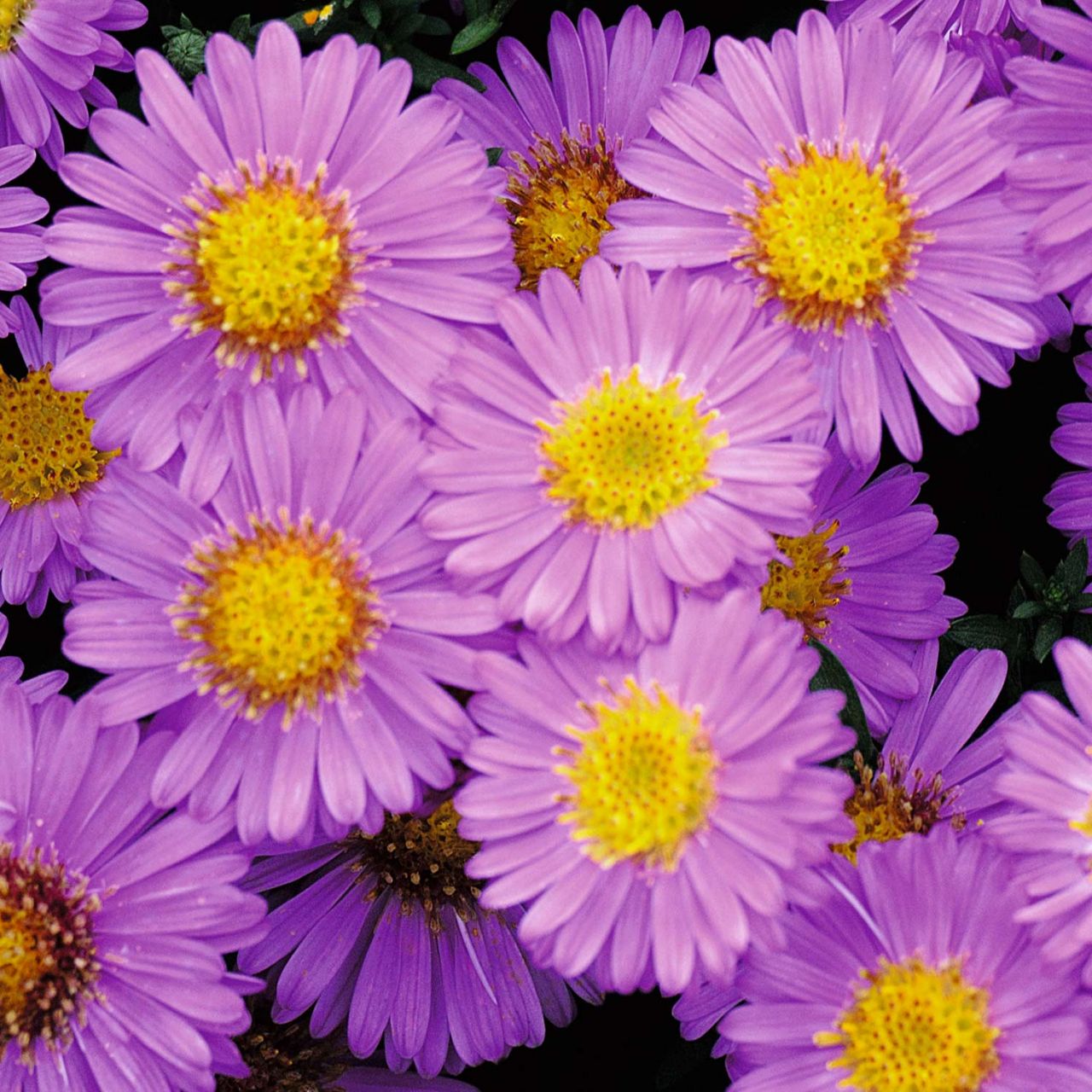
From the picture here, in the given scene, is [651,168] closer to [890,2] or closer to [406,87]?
[406,87]

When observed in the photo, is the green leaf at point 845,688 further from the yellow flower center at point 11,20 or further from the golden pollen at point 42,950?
the yellow flower center at point 11,20

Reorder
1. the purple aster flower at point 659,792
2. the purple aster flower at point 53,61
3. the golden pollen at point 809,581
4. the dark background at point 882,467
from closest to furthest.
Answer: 1. the purple aster flower at point 659,792
2. the purple aster flower at point 53,61
3. the golden pollen at point 809,581
4. the dark background at point 882,467

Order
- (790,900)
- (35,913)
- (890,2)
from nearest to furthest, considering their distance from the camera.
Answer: (790,900), (35,913), (890,2)

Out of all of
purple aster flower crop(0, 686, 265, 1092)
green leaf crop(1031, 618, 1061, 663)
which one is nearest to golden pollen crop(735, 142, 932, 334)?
green leaf crop(1031, 618, 1061, 663)

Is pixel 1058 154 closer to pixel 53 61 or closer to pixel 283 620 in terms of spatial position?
pixel 283 620

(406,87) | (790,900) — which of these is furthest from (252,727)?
(406,87)

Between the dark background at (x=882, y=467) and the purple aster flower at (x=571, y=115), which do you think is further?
the dark background at (x=882, y=467)

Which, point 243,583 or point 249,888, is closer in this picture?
point 243,583

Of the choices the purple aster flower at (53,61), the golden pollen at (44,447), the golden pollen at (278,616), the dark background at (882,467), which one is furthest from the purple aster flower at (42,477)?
the golden pollen at (278,616)

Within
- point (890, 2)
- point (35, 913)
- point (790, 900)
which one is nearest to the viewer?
point (790, 900)
